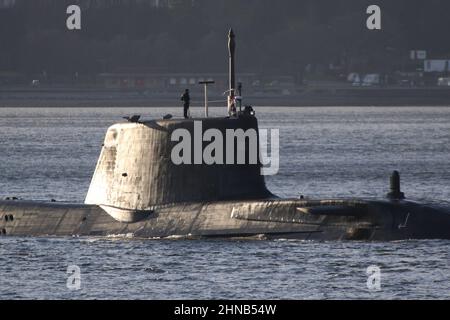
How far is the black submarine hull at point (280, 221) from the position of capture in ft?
107

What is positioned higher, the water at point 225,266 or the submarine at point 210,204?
the submarine at point 210,204

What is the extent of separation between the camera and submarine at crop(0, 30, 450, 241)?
107ft

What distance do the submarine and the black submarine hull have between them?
20 mm

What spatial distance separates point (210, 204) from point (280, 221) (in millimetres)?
1669

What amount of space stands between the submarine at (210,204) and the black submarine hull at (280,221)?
2cm
